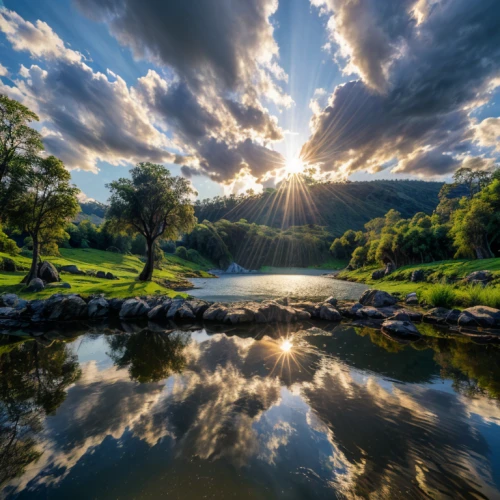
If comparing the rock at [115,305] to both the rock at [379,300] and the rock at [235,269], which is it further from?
the rock at [235,269]

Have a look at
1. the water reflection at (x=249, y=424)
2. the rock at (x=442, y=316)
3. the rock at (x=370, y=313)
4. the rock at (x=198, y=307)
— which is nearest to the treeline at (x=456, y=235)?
the rock at (x=442, y=316)

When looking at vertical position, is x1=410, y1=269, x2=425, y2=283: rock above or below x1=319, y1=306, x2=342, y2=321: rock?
above

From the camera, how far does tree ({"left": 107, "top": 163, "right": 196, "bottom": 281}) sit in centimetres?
3500

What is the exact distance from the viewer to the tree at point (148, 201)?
3500 cm

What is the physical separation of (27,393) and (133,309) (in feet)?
42.4

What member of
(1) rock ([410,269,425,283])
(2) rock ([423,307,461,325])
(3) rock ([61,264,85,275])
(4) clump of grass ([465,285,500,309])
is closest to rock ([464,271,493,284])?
(4) clump of grass ([465,285,500,309])

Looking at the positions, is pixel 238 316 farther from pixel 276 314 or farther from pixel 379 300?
pixel 379 300

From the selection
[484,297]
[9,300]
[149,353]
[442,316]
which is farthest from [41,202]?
[484,297]

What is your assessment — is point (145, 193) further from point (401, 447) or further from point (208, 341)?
point (401, 447)

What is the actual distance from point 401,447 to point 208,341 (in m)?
11.1

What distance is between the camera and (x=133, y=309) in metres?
20.7

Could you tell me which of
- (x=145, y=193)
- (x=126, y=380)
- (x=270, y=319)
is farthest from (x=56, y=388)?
(x=145, y=193)

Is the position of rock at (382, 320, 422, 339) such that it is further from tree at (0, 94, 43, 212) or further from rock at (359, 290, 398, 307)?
tree at (0, 94, 43, 212)

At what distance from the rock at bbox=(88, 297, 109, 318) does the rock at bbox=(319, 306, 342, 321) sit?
20592 mm
